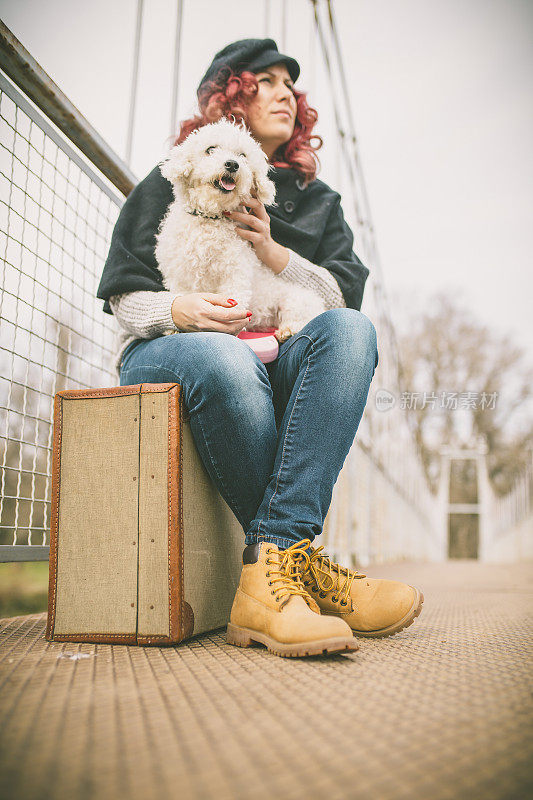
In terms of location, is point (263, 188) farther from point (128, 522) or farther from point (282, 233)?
point (128, 522)

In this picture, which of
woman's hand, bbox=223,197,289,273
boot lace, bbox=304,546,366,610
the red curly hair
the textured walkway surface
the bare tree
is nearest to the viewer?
the textured walkway surface

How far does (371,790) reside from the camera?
1.38 ft

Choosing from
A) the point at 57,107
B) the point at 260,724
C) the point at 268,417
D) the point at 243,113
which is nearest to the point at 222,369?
the point at 268,417

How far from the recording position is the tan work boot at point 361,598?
1.02 meters

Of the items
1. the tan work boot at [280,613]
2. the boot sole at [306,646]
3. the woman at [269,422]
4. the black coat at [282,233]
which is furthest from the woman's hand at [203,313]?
the boot sole at [306,646]

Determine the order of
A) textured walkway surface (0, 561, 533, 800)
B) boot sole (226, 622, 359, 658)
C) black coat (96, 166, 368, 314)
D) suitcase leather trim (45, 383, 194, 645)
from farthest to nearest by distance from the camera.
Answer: black coat (96, 166, 368, 314), suitcase leather trim (45, 383, 194, 645), boot sole (226, 622, 359, 658), textured walkway surface (0, 561, 533, 800)

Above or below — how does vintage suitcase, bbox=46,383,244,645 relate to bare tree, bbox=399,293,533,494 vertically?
below

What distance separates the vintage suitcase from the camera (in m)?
0.95

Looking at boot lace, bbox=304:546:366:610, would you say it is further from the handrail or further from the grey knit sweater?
the handrail

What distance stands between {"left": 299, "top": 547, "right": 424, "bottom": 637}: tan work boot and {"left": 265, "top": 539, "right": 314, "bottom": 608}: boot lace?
0.04 meters

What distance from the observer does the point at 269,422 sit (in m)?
1.08

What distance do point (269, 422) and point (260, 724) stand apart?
586 millimetres

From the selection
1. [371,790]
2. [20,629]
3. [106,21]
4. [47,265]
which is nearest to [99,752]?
[371,790]

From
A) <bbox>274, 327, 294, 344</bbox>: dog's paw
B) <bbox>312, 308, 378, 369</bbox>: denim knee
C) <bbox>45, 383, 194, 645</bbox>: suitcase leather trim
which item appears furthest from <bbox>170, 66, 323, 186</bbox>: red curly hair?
<bbox>45, 383, 194, 645</bbox>: suitcase leather trim
